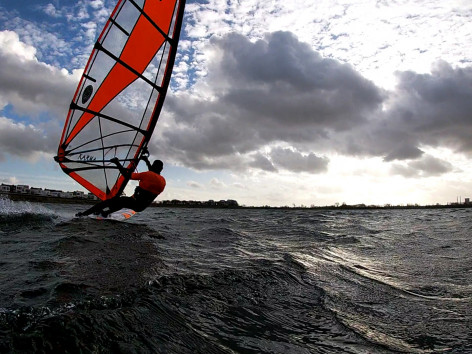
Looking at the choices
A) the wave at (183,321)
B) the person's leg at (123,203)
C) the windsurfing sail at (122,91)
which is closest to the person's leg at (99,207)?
the person's leg at (123,203)

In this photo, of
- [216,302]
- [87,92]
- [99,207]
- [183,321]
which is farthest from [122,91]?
[183,321]

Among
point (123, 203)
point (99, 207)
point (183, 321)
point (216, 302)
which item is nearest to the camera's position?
point (183, 321)

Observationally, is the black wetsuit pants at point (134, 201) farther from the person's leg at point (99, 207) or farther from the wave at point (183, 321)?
the wave at point (183, 321)

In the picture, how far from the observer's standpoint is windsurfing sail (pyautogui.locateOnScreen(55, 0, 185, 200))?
329 inches

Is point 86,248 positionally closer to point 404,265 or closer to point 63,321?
point 63,321

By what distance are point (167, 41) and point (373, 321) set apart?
7.77 metres

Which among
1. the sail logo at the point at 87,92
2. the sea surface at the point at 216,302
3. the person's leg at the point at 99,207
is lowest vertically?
the sea surface at the point at 216,302

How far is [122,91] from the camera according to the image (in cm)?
885

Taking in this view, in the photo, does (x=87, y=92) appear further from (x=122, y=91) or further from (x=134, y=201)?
(x=134, y=201)

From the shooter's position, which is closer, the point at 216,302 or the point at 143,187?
the point at 216,302

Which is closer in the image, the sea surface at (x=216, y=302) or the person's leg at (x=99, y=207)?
the sea surface at (x=216, y=302)

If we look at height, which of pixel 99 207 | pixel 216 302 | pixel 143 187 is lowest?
pixel 216 302

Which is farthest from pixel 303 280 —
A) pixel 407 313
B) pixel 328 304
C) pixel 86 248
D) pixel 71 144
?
pixel 71 144

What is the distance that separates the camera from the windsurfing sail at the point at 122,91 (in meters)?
8.36
